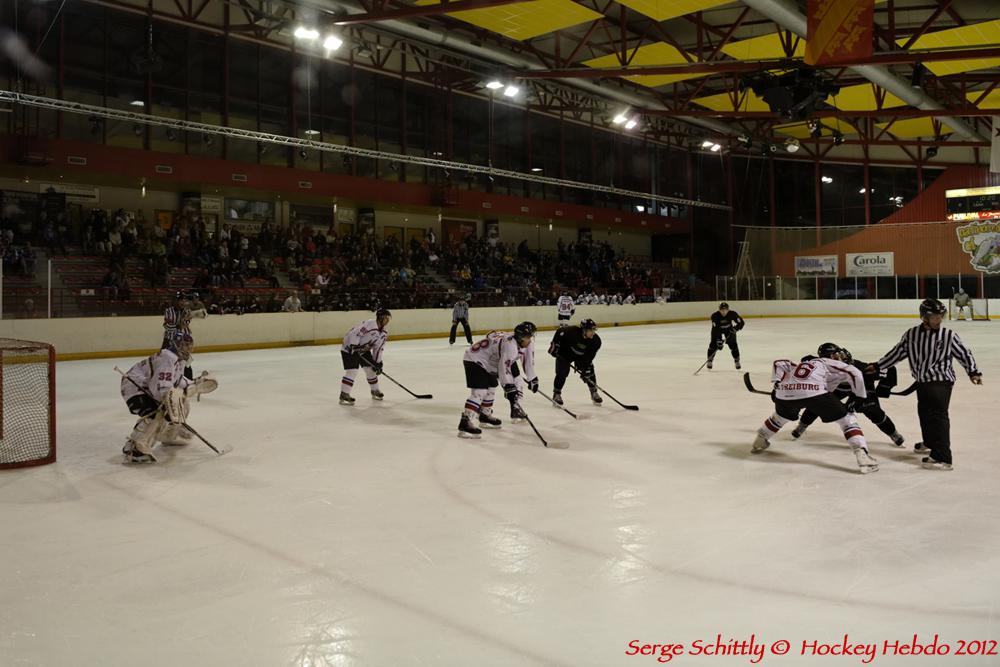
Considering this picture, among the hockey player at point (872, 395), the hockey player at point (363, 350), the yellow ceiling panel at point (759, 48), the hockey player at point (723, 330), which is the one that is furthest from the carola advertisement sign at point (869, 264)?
the hockey player at point (363, 350)

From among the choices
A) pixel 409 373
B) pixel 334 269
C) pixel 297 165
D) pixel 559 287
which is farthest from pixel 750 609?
pixel 559 287

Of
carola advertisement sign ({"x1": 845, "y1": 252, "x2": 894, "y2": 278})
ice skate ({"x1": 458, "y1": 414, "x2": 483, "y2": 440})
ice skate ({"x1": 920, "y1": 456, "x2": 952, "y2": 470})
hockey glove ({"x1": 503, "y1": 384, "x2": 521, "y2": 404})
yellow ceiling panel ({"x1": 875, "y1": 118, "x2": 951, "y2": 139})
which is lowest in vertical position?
ice skate ({"x1": 920, "y1": 456, "x2": 952, "y2": 470})

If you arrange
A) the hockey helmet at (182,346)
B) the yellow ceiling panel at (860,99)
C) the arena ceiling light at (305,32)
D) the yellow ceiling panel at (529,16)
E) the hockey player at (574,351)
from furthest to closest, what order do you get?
the yellow ceiling panel at (860,99)
the yellow ceiling panel at (529,16)
the arena ceiling light at (305,32)
the hockey player at (574,351)
the hockey helmet at (182,346)

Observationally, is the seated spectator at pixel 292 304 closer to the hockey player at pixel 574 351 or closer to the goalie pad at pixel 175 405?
the hockey player at pixel 574 351

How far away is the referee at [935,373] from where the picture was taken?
5.39 metres

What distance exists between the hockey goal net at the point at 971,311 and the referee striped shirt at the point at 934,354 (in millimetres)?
23279

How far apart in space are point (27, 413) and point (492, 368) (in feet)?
16.6

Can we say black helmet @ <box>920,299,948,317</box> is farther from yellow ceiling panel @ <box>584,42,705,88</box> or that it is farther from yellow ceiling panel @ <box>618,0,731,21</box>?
yellow ceiling panel @ <box>584,42,705,88</box>

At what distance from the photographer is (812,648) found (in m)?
2.75

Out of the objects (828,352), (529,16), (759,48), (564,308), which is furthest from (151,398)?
(759,48)

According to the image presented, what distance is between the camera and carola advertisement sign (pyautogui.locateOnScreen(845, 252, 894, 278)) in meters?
29.1

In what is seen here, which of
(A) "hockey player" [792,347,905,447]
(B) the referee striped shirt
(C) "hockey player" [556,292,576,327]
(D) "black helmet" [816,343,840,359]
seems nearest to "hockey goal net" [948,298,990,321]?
(C) "hockey player" [556,292,576,327]

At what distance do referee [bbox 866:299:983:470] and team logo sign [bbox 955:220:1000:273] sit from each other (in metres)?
24.9

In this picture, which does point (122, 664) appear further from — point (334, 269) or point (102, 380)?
point (334, 269)
